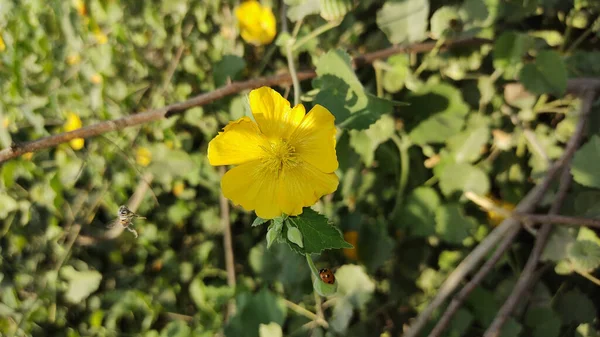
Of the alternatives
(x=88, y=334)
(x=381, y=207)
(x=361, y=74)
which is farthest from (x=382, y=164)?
(x=88, y=334)

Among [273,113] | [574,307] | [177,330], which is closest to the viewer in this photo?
[273,113]

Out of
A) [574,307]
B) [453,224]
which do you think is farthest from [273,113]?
[574,307]

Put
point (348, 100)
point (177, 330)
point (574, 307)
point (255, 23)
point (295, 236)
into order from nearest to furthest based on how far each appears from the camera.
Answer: point (295, 236)
point (348, 100)
point (574, 307)
point (177, 330)
point (255, 23)

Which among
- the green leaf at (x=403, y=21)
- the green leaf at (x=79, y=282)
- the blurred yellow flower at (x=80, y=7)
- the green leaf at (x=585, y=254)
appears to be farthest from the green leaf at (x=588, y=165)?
the blurred yellow flower at (x=80, y=7)

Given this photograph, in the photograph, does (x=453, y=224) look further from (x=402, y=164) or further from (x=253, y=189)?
(x=253, y=189)

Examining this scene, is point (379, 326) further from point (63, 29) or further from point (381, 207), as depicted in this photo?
point (63, 29)

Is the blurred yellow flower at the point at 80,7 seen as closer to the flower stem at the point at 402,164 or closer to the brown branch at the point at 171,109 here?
the brown branch at the point at 171,109

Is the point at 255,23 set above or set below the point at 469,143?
above
